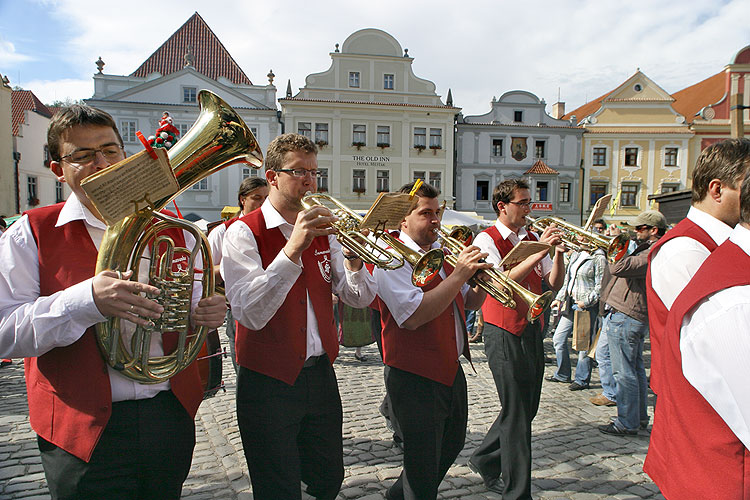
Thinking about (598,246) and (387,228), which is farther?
(598,246)

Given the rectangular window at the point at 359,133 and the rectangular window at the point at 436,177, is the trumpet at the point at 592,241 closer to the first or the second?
the rectangular window at the point at 359,133

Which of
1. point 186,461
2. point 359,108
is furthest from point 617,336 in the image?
point 359,108

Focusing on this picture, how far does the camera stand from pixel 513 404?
10.9 ft

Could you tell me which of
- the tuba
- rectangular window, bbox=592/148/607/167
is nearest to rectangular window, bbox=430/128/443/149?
rectangular window, bbox=592/148/607/167

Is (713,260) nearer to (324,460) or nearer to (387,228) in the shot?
(387,228)

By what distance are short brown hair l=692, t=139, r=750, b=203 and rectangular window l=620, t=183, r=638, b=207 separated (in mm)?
33377

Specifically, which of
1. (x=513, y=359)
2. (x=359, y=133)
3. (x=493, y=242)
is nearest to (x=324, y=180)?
(x=359, y=133)

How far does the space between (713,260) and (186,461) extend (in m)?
2.11

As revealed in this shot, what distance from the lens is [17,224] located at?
5.95 ft

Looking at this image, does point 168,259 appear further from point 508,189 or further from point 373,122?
point 373,122

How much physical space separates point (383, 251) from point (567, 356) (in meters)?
5.05

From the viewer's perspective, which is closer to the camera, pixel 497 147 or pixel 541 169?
pixel 541 169

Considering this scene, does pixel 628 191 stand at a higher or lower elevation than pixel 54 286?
higher

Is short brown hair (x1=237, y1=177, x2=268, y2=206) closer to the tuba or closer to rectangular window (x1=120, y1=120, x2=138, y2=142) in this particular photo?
the tuba
